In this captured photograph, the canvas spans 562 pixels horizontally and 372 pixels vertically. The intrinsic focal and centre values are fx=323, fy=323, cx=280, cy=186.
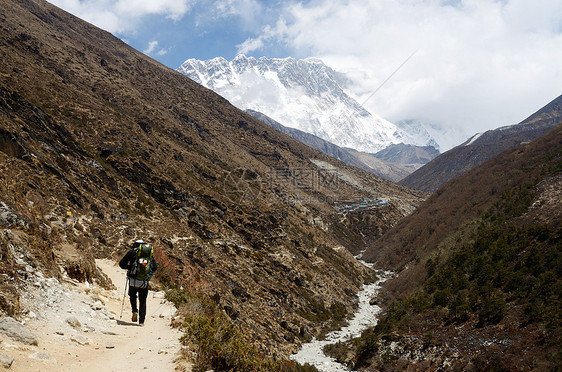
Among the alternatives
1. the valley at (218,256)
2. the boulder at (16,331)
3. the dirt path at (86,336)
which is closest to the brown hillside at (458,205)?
the valley at (218,256)

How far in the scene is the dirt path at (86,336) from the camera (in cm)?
611

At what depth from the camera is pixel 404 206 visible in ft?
407

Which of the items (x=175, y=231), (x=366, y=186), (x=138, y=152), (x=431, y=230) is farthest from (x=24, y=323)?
(x=366, y=186)

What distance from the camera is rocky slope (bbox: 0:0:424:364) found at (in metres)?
16.3

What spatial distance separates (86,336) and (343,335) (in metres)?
37.9

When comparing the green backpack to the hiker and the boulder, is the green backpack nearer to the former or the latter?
the hiker

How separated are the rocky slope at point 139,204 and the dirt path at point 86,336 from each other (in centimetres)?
64

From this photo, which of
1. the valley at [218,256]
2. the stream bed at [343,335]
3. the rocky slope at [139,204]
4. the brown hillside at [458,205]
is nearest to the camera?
the valley at [218,256]

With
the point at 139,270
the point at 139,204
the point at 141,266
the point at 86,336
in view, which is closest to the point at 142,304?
the point at 139,270

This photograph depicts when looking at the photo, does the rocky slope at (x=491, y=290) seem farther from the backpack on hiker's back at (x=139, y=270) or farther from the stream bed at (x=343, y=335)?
the backpack on hiker's back at (x=139, y=270)

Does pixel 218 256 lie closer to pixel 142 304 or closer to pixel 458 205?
pixel 142 304

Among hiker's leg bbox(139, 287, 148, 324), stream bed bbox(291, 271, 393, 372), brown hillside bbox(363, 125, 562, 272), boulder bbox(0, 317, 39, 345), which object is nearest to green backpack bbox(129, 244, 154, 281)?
hiker's leg bbox(139, 287, 148, 324)

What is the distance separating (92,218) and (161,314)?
18.0 metres

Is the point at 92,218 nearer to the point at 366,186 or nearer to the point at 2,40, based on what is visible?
the point at 2,40
